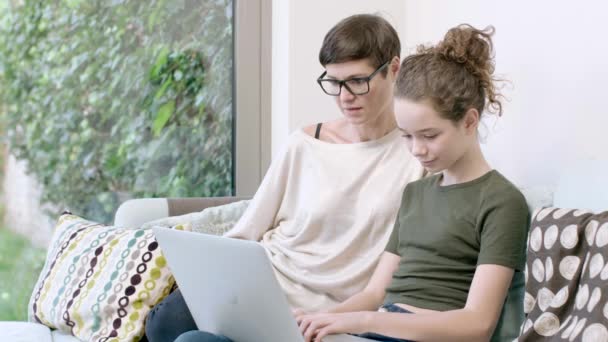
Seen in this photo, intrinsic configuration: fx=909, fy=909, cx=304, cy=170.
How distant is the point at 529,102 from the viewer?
202cm

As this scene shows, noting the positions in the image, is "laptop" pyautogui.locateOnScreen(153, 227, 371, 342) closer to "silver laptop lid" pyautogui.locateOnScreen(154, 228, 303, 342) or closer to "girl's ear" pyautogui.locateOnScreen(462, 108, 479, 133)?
"silver laptop lid" pyautogui.locateOnScreen(154, 228, 303, 342)

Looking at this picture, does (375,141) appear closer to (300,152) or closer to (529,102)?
(300,152)

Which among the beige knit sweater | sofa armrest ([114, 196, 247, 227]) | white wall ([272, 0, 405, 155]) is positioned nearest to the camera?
the beige knit sweater

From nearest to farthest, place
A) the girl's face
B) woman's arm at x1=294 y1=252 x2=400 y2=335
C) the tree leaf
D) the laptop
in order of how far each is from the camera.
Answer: the laptop → the girl's face → woman's arm at x1=294 y1=252 x2=400 y2=335 → the tree leaf

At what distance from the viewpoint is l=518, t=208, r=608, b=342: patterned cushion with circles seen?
4.25ft

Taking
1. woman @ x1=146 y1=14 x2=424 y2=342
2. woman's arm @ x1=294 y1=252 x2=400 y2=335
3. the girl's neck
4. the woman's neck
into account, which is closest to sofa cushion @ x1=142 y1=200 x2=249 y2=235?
woman @ x1=146 y1=14 x2=424 y2=342

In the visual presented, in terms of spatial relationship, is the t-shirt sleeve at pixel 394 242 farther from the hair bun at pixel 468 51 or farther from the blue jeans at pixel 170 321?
the blue jeans at pixel 170 321

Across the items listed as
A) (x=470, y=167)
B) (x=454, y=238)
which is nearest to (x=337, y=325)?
(x=454, y=238)

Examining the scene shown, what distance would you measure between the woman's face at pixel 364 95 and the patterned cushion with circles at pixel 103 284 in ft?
1.83

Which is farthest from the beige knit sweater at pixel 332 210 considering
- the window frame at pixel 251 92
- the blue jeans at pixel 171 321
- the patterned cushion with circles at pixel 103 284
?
the window frame at pixel 251 92

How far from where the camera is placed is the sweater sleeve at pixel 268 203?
6.86ft

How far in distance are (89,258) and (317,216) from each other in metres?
0.68

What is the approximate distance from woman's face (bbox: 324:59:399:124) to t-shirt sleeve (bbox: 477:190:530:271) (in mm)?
470

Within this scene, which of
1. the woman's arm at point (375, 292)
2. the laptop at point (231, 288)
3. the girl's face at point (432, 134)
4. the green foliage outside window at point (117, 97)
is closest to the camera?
the laptop at point (231, 288)
